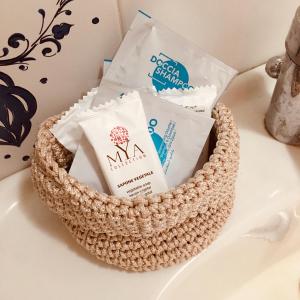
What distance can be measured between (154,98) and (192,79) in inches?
2.4

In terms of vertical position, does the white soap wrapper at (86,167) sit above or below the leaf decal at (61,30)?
below

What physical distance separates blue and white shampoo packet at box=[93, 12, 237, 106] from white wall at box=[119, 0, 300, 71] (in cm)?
3

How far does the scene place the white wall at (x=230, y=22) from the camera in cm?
45

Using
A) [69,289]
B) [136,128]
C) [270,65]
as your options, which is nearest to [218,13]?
[270,65]

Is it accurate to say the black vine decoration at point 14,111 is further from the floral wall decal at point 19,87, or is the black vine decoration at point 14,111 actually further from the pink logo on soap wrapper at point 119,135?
the pink logo on soap wrapper at point 119,135

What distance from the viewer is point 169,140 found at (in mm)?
411

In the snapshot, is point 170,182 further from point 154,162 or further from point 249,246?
point 249,246

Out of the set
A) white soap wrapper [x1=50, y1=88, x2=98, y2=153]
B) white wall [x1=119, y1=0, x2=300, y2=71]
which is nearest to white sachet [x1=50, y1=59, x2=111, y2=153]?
white soap wrapper [x1=50, y1=88, x2=98, y2=153]

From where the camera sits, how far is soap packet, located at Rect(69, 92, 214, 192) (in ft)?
1.31

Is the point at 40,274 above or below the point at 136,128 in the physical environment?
below

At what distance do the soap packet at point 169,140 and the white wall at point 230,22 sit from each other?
108mm

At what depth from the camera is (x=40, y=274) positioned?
0.47m

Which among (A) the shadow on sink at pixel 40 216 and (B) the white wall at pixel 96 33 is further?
(A) the shadow on sink at pixel 40 216

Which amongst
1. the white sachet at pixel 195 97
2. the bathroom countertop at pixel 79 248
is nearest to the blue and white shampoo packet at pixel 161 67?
the white sachet at pixel 195 97
